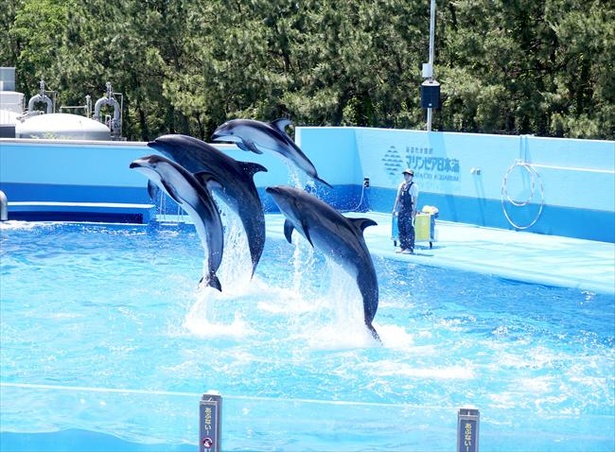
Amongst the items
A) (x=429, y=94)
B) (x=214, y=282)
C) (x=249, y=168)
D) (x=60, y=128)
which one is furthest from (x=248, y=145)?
(x=60, y=128)

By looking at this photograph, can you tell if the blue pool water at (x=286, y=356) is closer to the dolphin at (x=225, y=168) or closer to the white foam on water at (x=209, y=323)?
the white foam on water at (x=209, y=323)

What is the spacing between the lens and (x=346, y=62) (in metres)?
28.3

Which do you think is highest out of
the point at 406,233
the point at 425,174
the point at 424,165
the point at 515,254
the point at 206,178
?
the point at 206,178

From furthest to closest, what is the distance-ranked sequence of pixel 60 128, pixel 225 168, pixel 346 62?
pixel 346 62 < pixel 60 128 < pixel 225 168

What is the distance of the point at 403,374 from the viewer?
980 centimetres

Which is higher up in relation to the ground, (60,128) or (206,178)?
(206,178)

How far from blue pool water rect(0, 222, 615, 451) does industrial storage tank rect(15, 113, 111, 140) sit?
8936 millimetres

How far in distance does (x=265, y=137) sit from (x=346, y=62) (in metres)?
15.9

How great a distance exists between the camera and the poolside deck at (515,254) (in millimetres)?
14742

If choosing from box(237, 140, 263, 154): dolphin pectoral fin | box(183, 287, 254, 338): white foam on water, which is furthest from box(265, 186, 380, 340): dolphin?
box(237, 140, 263, 154): dolphin pectoral fin

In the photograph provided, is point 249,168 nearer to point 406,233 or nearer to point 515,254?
point 406,233

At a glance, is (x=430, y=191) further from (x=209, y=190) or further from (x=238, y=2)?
(x=238, y=2)

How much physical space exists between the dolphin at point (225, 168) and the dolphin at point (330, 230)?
1650 millimetres

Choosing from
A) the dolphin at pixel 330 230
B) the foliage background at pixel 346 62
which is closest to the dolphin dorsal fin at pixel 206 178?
the dolphin at pixel 330 230
